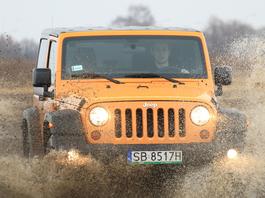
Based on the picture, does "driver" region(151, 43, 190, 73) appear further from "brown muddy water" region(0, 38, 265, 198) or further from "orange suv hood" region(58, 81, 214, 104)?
"brown muddy water" region(0, 38, 265, 198)

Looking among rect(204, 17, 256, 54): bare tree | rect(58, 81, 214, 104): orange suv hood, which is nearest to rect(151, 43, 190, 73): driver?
rect(58, 81, 214, 104): orange suv hood

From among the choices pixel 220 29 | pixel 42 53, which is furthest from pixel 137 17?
pixel 42 53

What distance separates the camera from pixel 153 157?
308 inches

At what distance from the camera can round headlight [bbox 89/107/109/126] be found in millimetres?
7867

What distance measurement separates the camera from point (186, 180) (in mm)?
8008

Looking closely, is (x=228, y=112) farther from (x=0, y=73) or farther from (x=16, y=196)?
(x=0, y=73)

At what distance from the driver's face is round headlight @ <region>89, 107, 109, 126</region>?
1196 mm

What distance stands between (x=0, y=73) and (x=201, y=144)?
20008 mm

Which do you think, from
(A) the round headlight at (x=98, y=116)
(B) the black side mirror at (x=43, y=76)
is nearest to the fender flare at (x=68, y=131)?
(A) the round headlight at (x=98, y=116)

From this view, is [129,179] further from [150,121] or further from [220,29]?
[220,29]

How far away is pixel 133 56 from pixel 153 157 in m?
1.41

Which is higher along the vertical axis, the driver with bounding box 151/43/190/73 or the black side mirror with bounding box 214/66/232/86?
the driver with bounding box 151/43/190/73

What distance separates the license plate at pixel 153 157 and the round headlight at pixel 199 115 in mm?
338

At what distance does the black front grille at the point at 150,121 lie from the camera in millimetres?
7832
